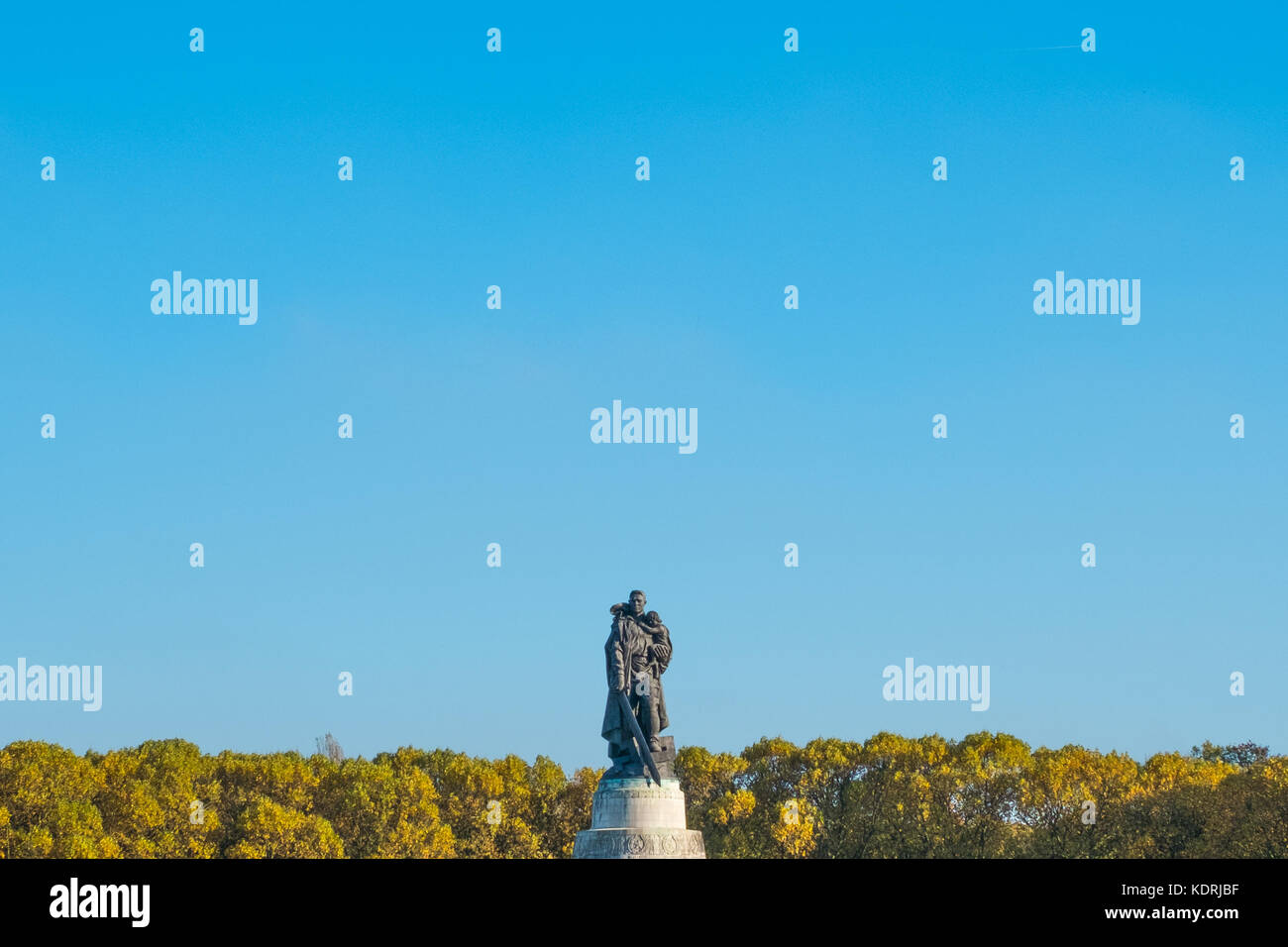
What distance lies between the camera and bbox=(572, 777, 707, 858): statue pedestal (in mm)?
36219

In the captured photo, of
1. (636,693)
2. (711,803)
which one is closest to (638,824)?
(636,693)

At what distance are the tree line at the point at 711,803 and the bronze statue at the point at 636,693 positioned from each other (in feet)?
128

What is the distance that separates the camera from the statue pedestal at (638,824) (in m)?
36.2

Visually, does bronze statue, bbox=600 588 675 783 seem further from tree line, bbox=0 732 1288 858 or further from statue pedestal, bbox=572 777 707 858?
tree line, bbox=0 732 1288 858

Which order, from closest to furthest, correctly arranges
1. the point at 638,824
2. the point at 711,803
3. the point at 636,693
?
the point at 638,824
the point at 636,693
the point at 711,803

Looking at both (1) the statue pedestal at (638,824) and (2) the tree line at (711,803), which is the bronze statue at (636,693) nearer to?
(1) the statue pedestal at (638,824)

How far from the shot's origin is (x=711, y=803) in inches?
3260

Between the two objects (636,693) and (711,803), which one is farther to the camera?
(711,803)

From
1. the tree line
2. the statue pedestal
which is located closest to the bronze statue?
the statue pedestal

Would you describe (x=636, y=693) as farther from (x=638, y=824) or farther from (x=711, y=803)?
(x=711, y=803)

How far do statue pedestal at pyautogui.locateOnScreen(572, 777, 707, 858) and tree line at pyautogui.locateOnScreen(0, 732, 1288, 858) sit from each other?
38.8 metres

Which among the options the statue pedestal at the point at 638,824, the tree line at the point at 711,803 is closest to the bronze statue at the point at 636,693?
the statue pedestal at the point at 638,824

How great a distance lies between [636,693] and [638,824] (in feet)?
9.59
